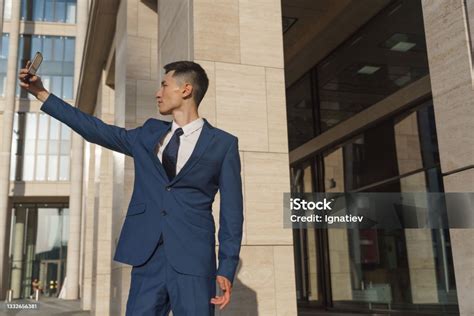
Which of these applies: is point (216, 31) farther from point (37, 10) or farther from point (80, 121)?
point (37, 10)

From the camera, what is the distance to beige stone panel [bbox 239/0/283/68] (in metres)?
6.51

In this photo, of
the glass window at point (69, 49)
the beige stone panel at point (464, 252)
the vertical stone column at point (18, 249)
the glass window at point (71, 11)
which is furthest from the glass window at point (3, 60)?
the beige stone panel at point (464, 252)

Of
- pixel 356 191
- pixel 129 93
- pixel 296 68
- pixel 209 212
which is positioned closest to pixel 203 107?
pixel 209 212

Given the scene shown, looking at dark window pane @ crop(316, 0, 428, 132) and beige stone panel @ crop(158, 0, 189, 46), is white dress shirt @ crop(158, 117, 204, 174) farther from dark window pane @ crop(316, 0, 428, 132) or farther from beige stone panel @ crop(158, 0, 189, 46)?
dark window pane @ crop(316, 0, 428, 132)

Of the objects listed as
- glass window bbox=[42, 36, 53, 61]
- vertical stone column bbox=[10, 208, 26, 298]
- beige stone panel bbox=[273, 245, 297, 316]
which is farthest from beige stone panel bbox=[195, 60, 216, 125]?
vertical stone column bbox=[10, 208, 26, 298]

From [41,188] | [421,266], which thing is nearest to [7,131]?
[41,188]

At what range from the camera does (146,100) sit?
9.88 meters

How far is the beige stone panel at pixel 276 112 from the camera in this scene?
20.6 feet

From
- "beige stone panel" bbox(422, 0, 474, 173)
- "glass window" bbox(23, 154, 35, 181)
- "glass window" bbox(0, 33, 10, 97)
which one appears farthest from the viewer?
"glass window" bbox(23, 154, 35, 181)

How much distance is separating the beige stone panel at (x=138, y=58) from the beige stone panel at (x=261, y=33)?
3849 millimetres

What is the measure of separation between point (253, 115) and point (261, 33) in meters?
1.11

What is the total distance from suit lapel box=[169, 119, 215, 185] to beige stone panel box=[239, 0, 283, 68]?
3506mm

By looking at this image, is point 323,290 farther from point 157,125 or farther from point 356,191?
point 157,125

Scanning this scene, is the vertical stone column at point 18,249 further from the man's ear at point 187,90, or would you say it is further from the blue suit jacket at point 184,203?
the man's ear at point 187,90
